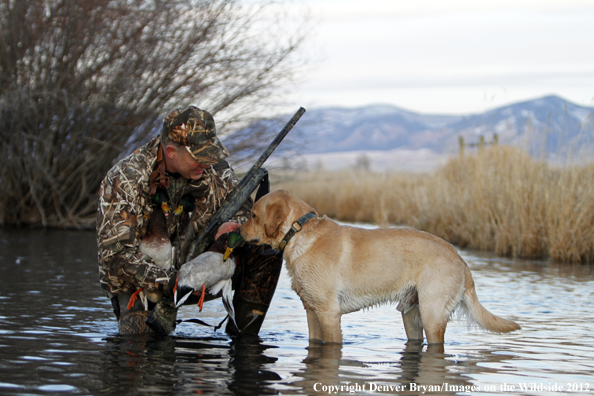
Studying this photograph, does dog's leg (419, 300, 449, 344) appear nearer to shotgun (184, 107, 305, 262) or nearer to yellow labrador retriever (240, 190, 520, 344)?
yellow labrador retriever (240, 190, 520, 344)

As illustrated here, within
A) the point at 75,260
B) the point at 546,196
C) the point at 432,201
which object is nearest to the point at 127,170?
the point at 75,260

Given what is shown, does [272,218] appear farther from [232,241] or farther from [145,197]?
[145,197]

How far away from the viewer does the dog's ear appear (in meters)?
5.41

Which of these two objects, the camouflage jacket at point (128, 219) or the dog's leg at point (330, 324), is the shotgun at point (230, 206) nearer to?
the camouflage jacket at point (128, 219)

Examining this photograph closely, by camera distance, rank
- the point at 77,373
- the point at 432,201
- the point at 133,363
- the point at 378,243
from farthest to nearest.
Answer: the point at 432,201 → the point at 378,243 → the point at 133,363 → the point at 77,373

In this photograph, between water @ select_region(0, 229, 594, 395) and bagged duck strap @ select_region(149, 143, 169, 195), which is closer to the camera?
water @ select_region(0, 229, 594, 395)

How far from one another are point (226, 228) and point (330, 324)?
1.25m

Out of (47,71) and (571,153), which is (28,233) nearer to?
(47,71)

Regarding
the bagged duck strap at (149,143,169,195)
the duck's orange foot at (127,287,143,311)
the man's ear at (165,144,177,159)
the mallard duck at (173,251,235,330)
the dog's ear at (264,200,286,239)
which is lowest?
the duck's orange foot at (127,287,143,311)

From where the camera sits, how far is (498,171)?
1227 cm

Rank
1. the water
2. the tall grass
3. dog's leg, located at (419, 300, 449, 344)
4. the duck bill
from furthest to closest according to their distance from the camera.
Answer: the tall grass, the duck bill, dog's leg, located at (419, 300, 449, 344), the water

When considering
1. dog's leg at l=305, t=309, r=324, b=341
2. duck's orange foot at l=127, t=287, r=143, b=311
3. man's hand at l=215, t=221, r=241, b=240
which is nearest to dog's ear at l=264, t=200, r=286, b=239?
man's hand at l=215, t=221, r=241, b=240

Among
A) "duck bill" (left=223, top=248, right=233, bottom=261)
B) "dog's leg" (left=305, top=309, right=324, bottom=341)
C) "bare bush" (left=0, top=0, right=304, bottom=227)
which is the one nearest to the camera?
"duck bill" (left=223, top=248, right=233, bottom=261)

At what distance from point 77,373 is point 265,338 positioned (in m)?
1.85
